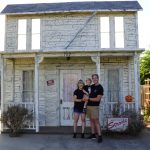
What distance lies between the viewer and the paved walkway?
9016mm

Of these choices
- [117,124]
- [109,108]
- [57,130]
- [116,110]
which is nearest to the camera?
[117,124]

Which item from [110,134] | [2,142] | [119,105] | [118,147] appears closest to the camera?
[118,147]

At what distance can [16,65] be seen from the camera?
13.4 m

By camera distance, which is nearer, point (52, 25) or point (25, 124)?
point (25, 124)

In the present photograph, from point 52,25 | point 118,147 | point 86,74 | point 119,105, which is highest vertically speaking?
point 52,25

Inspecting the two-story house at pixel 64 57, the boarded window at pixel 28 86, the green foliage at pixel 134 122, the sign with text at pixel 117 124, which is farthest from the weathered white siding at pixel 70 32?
the sign with text at pixel 117 124

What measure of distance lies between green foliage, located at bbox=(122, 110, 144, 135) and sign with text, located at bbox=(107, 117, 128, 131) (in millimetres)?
225

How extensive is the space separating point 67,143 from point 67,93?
152 inches

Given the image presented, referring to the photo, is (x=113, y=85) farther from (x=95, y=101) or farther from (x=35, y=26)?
(x=35, y=26)

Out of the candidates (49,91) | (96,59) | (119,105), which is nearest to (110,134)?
(119,105)

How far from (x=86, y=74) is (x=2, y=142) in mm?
4900

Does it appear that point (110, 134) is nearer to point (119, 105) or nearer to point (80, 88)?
point (119, 105)

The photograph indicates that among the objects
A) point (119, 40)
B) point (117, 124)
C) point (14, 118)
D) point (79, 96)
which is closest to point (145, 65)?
point (119, 40)

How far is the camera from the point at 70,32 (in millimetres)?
13180
